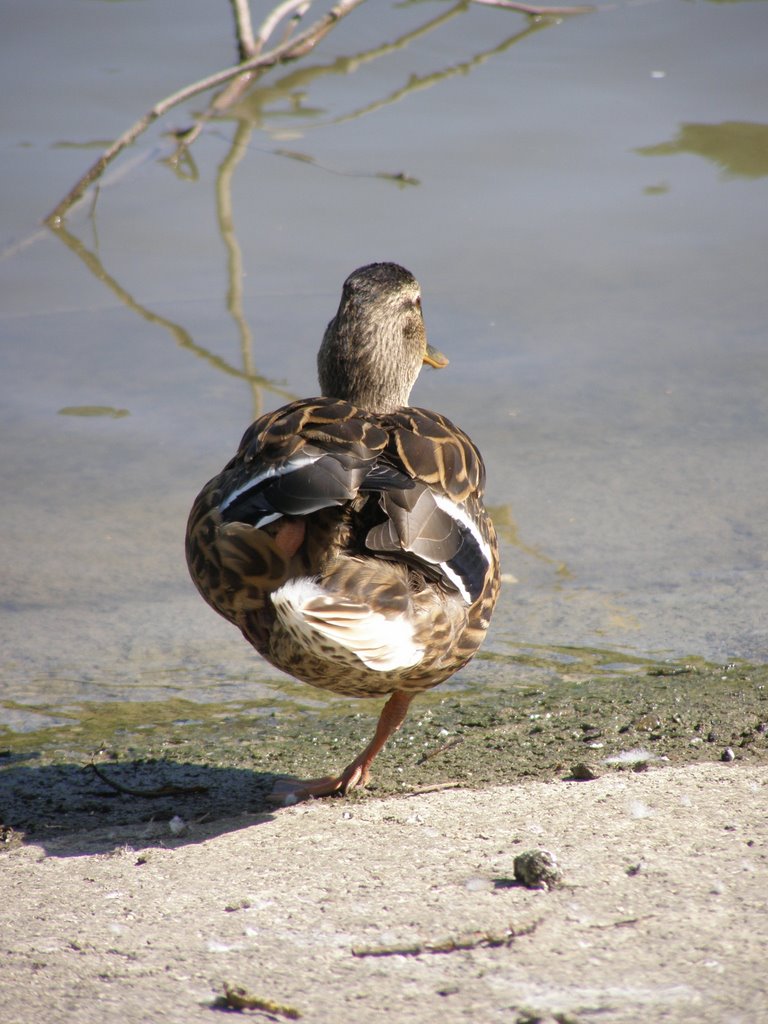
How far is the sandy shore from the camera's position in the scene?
8.37ft

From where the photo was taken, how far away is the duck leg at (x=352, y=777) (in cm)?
406

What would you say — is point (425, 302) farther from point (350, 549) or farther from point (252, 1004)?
point (252, 1004)

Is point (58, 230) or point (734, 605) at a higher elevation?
point (58, 230)

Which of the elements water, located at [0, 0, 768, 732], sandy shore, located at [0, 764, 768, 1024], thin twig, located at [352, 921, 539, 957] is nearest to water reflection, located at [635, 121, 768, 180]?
water, located at [0, 0, 768, 732]

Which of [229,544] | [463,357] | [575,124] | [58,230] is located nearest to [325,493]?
[229,544]

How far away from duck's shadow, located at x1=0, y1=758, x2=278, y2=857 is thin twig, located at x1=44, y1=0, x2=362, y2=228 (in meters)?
5.84

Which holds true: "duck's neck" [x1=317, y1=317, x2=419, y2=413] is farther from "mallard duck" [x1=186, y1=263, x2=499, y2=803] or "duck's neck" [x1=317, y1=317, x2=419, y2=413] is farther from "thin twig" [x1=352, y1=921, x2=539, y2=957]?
"thin twig" [x1=352, y1=921, x2=539, y2=957]

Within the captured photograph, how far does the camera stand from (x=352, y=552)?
3.59 metres

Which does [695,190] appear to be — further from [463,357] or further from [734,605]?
[734,605]

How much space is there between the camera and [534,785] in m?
3.80

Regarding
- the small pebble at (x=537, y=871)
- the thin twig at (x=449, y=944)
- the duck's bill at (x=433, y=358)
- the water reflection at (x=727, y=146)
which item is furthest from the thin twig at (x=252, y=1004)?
the water reflection at (x=727, y=146)

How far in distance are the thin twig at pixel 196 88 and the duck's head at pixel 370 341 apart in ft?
15.5

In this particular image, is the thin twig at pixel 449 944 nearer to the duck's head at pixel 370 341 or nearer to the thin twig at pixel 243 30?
the duck's head at pixel 370 341

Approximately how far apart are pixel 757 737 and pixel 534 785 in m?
0.82
